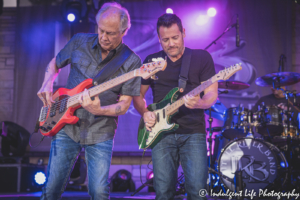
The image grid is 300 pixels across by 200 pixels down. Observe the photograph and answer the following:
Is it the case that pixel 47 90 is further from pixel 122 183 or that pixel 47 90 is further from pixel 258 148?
pixel 122 183

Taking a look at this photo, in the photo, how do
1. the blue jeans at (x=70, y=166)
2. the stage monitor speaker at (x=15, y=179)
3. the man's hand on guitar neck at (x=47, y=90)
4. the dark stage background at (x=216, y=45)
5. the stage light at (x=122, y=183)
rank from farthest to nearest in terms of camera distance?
the dark stage background at (x=216, y=45) < the stage light at (x=122, y=183) < the stage monitor speaker at (x=15, y=179) < the man's hand on guitar neck at (x=47, y=90) < the blue jeans at (x=70, y=166)

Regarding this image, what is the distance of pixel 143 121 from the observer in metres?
3.34

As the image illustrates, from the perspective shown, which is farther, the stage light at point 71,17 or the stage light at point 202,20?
the stage light at point 202,20

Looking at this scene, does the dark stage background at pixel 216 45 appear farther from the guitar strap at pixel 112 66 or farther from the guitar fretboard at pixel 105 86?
the guitar fretboard at pixel 105 86

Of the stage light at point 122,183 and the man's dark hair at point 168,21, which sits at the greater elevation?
Answer: the man's dark hair at point 168,21

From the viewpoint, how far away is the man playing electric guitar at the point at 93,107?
2666 millimetres

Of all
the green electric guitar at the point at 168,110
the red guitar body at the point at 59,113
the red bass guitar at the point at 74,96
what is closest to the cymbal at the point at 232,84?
the green electric guitar at the point at 168,110

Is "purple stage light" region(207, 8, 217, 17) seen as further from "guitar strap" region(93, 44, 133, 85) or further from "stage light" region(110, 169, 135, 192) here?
"guitar strap" region(93, 44, 133, 85)

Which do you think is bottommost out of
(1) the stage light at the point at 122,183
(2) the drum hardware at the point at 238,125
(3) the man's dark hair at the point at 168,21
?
(1) the stage light at the point at 122,183

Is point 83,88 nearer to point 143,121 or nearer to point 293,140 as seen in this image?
point 143,121

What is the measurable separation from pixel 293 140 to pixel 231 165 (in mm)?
1551

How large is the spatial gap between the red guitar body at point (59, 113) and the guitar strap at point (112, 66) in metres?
0.09

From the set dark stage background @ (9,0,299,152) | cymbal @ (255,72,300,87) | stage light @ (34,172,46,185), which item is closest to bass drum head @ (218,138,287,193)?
cymbal @ (255,72,300,87)

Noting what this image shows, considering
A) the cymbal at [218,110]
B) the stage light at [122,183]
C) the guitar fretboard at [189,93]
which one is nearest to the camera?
the guitar fretboard at [189,93]
